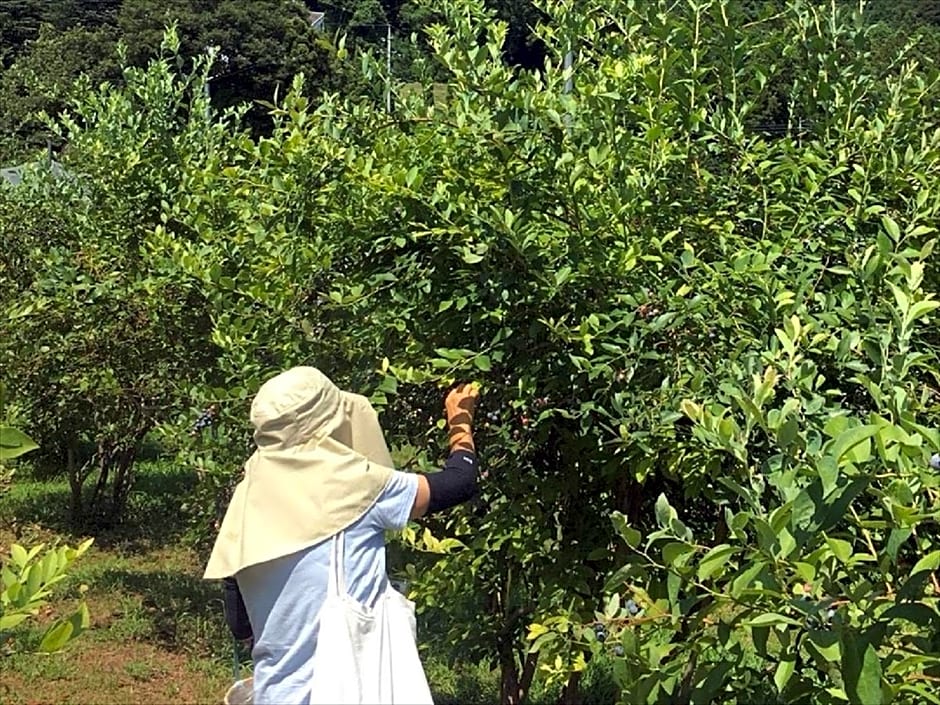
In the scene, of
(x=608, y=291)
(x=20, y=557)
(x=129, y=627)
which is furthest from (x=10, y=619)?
(x=129, y=627)

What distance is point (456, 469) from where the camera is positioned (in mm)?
2373

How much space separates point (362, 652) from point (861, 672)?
3.12 ft

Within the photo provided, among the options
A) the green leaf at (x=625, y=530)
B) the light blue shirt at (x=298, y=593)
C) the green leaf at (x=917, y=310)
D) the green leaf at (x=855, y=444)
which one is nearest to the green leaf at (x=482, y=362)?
the light blue shirt at (x=298, y=593)

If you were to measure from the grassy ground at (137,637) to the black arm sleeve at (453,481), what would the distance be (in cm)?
162

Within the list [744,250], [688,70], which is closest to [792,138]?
[688,70]

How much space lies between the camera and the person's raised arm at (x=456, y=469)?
2.30m

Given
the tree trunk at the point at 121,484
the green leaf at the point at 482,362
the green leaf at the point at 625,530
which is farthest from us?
the tree trunk at the point at 121,484

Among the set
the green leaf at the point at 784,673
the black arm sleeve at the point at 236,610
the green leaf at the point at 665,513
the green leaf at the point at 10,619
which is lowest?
the black arm sleeve at the point at 236,610

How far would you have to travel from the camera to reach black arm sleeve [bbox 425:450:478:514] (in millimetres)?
2316

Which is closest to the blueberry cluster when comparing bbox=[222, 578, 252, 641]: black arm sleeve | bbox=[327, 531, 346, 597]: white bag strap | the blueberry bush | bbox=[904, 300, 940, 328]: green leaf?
the blueberry bush

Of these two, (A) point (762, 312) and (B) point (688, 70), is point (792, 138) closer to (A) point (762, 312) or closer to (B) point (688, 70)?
(B) point (688, 70)

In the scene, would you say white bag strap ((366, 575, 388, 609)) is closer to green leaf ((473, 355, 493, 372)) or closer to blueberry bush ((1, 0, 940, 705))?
blueberry bush ((1, 0, 940, 705))

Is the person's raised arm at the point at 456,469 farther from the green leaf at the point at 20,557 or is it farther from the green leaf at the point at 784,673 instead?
the green leaf at the point at 784,673

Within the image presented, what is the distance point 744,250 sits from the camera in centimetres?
244
